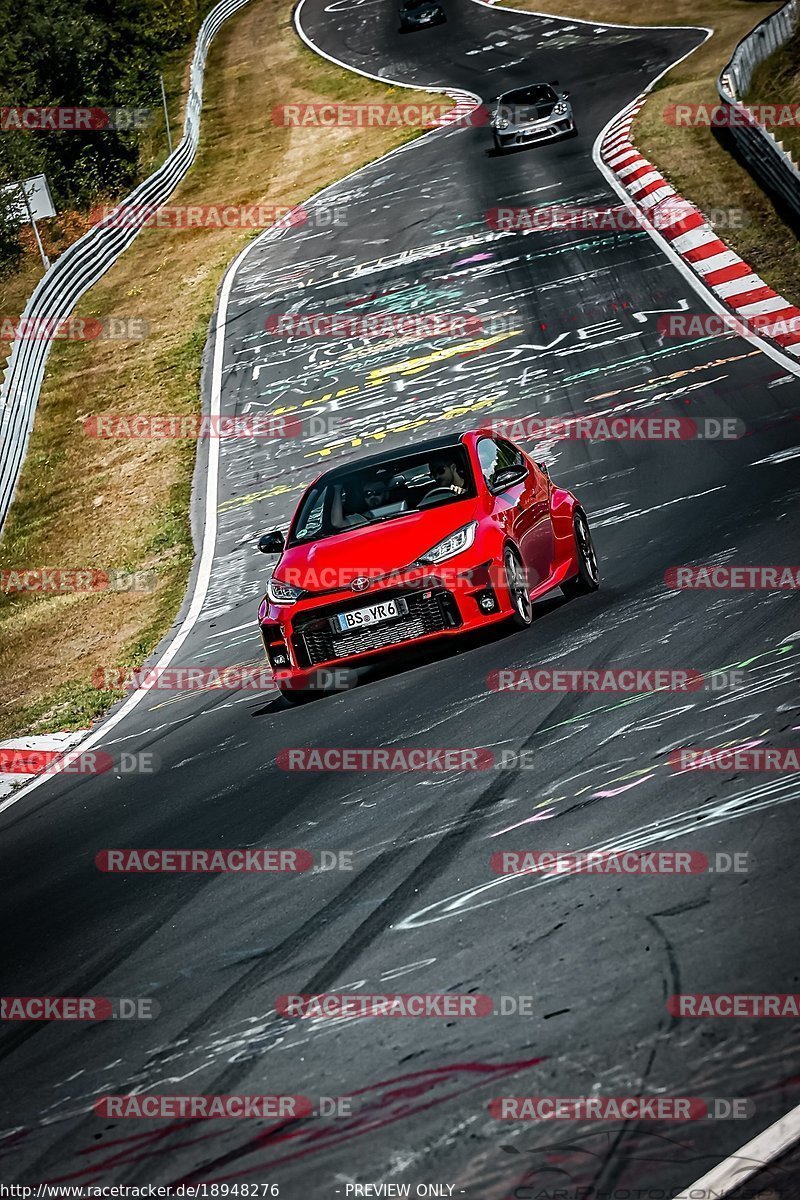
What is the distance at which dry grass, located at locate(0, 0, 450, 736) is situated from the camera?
50.8ft

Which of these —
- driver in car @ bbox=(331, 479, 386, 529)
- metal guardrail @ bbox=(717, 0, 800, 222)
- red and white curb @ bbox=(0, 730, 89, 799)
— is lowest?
metal guardrail @ bbox=(717, 0, 800, 222)

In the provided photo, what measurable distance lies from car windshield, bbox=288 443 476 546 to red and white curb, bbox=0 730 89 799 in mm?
2550

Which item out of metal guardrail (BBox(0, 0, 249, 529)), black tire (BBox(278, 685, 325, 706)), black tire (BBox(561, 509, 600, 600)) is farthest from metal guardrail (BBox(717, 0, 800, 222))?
black tire (BBox(278, 685, 325, 706))

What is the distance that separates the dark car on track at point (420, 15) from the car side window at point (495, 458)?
143ft

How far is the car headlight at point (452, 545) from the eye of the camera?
980cm

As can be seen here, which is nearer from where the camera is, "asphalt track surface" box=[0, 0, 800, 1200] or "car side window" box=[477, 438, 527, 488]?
"asphalt track surface" box=[0, 0, 800, 1200]

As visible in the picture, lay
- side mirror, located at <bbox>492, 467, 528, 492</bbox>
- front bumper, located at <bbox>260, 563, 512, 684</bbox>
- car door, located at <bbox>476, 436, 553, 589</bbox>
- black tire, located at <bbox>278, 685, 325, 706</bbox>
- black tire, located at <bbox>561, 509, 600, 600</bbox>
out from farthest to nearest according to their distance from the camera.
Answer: black tire, located at <bbox>561, 509, 600, 600</bbox> < side mirror, located at <bbox>492, 467, 528, 492</bbox> < car door, located at <bbox>476, 436, 553, 589</bbox> < black tire, located at <bbox>278, 685, 325, 706</bbox> < front bumper, located at <bbox>260, 563, 512, 684</bbox>

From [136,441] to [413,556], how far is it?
45.6ft

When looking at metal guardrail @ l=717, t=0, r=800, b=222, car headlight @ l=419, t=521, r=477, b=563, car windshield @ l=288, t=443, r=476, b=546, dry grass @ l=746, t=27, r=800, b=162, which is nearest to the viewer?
car headlight @ l=419, t=521, r=477, b=563

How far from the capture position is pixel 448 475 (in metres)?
10.8

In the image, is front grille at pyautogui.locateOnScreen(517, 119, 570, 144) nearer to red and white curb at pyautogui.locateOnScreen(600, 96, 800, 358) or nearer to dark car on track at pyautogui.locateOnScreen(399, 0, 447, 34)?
red and white curb at pyautogui.locateOnScreen(600, 96, 800, 358)

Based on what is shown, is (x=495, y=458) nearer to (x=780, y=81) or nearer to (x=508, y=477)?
(x=508, y=477)

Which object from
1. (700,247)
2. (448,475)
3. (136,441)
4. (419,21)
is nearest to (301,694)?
(448,475)

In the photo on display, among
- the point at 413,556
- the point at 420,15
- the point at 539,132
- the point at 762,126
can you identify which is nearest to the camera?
the point at 413,556
